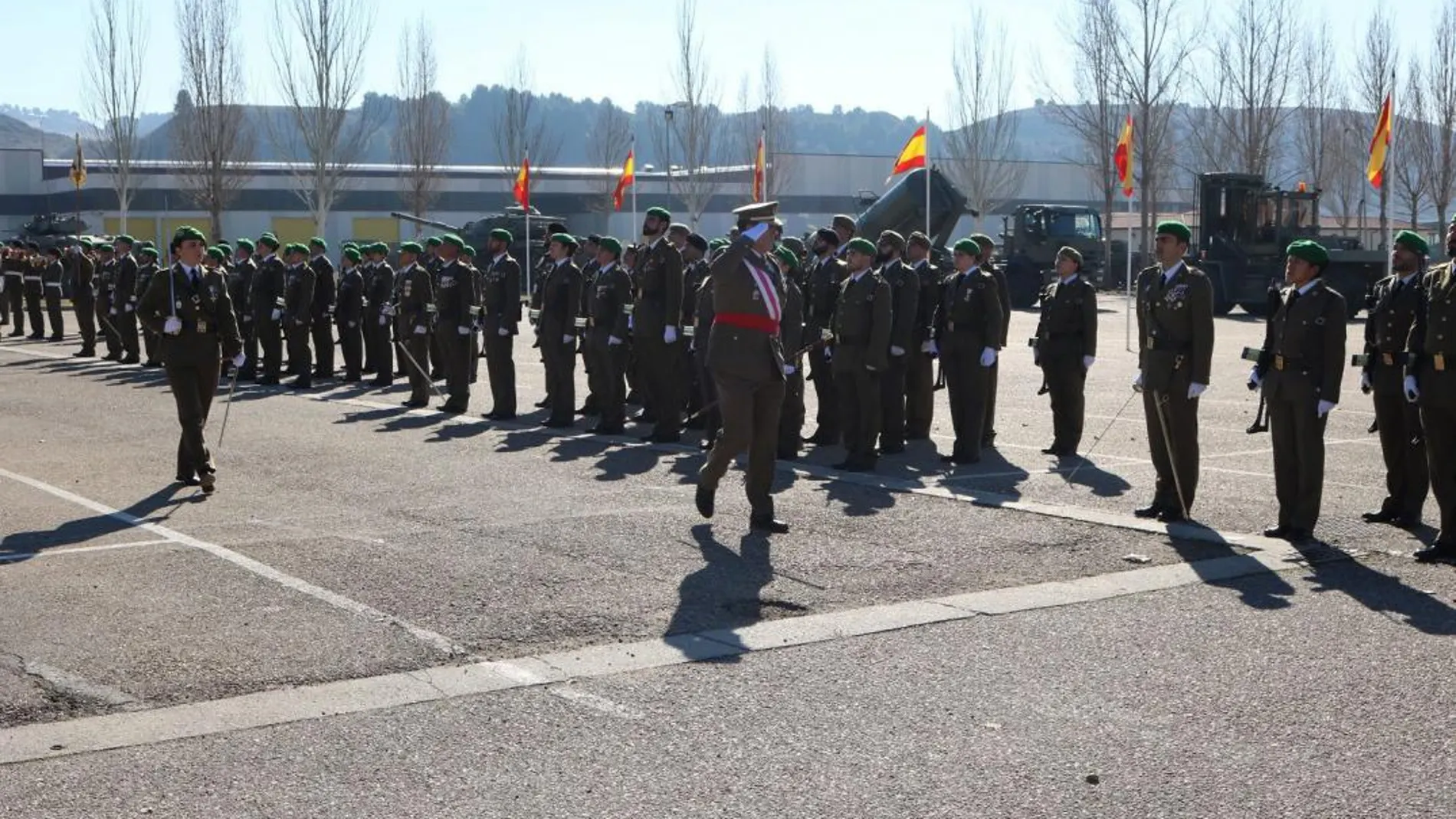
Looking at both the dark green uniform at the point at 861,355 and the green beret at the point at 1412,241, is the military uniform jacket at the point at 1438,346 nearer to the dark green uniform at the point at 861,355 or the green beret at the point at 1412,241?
the green beret at the point at 1412,241

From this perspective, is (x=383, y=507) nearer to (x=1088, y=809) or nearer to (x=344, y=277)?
(x=1088, y=809)

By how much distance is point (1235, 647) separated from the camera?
291 inches

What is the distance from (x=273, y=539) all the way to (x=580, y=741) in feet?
15.2

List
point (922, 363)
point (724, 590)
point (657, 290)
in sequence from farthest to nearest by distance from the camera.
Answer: point (657, 290) < point (922, 363) < point (724, 590)

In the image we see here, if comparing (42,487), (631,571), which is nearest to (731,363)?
(631,571)

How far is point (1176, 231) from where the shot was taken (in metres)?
10.9

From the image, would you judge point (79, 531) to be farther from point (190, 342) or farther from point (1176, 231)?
point (1176, 231)

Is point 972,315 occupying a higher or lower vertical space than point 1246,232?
lower

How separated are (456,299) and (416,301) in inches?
65.5

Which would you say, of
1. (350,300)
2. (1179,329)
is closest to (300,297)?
(350,300)

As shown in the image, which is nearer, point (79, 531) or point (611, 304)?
point (79, 531)

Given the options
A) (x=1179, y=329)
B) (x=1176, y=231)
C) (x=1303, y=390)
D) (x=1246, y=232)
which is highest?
(x=1246, y=232)

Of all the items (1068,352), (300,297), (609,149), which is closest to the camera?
(1068,352)

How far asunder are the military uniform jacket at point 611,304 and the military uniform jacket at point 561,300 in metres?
0.26
